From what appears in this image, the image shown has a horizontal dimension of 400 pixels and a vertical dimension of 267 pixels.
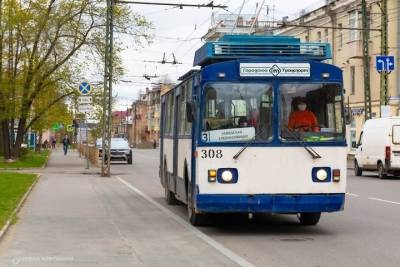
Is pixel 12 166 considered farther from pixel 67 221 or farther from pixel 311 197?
pixel 311 197

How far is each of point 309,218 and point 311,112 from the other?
2284mm

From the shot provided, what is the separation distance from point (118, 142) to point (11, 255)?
36435mm

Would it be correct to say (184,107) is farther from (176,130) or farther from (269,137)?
(269,137)

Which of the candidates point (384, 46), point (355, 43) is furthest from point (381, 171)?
point (355, 43)

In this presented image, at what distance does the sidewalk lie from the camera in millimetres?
9469

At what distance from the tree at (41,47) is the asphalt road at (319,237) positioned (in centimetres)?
2438

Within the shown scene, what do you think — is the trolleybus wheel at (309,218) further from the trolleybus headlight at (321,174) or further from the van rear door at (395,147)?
the van rear door at (395,147)

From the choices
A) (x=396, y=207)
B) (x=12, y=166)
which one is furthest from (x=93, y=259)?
(x=12, y=166)

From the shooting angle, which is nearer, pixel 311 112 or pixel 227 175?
pixel 227 175

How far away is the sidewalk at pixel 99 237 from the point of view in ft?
31.1

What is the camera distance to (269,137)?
1168 cm

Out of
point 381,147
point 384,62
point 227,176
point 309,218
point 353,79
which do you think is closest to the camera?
point 227,176

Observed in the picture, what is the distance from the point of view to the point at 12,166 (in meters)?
36.7

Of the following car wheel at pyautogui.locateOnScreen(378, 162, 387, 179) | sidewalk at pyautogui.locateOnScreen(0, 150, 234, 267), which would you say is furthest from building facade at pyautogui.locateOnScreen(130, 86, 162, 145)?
sidewalk at pyautogui.locateOnScreen(0, 150, 234, 267)
